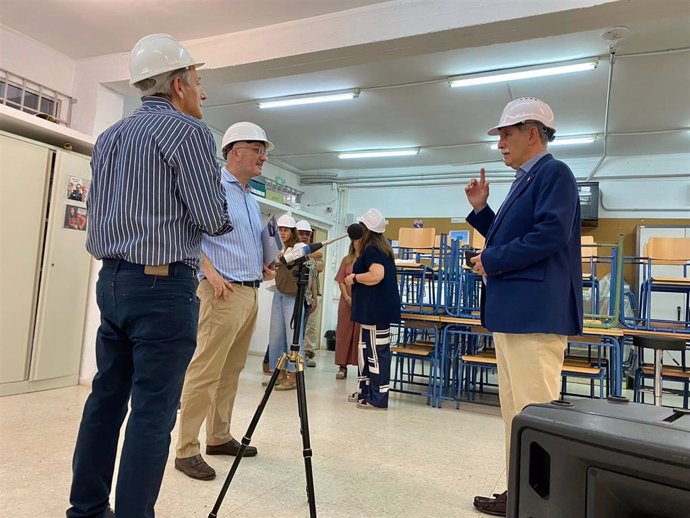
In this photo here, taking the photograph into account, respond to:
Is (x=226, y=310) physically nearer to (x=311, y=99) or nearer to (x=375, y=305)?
(x=375, y=305)

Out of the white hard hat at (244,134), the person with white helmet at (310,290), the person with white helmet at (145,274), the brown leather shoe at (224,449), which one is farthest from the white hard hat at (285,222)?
the person with white helmet at (145,274)

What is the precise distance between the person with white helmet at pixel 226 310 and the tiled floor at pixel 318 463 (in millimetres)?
126

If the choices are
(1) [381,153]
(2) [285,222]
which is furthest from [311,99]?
(1) [381,153]

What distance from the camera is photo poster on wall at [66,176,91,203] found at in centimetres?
388

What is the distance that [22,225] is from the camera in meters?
3.59

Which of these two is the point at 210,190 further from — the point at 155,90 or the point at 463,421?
the point at 463,421

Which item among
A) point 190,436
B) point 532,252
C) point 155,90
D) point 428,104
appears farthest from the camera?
point 428,104

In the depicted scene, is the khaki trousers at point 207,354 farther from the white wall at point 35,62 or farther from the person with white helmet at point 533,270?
the white wall at point 35,62

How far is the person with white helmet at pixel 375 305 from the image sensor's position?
371 centimetres

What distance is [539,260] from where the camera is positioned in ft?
5.32

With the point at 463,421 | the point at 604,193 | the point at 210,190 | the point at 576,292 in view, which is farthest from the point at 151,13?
the point at 604,193

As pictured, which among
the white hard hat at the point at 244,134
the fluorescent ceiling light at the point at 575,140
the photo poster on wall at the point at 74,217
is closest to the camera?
the white hard hat at the point at 244,134

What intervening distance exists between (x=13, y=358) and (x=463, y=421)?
3.40 m

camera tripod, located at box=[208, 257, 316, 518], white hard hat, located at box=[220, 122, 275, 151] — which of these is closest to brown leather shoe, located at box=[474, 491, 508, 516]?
camera tripod, located at box=[208, 257, 316, 518]
